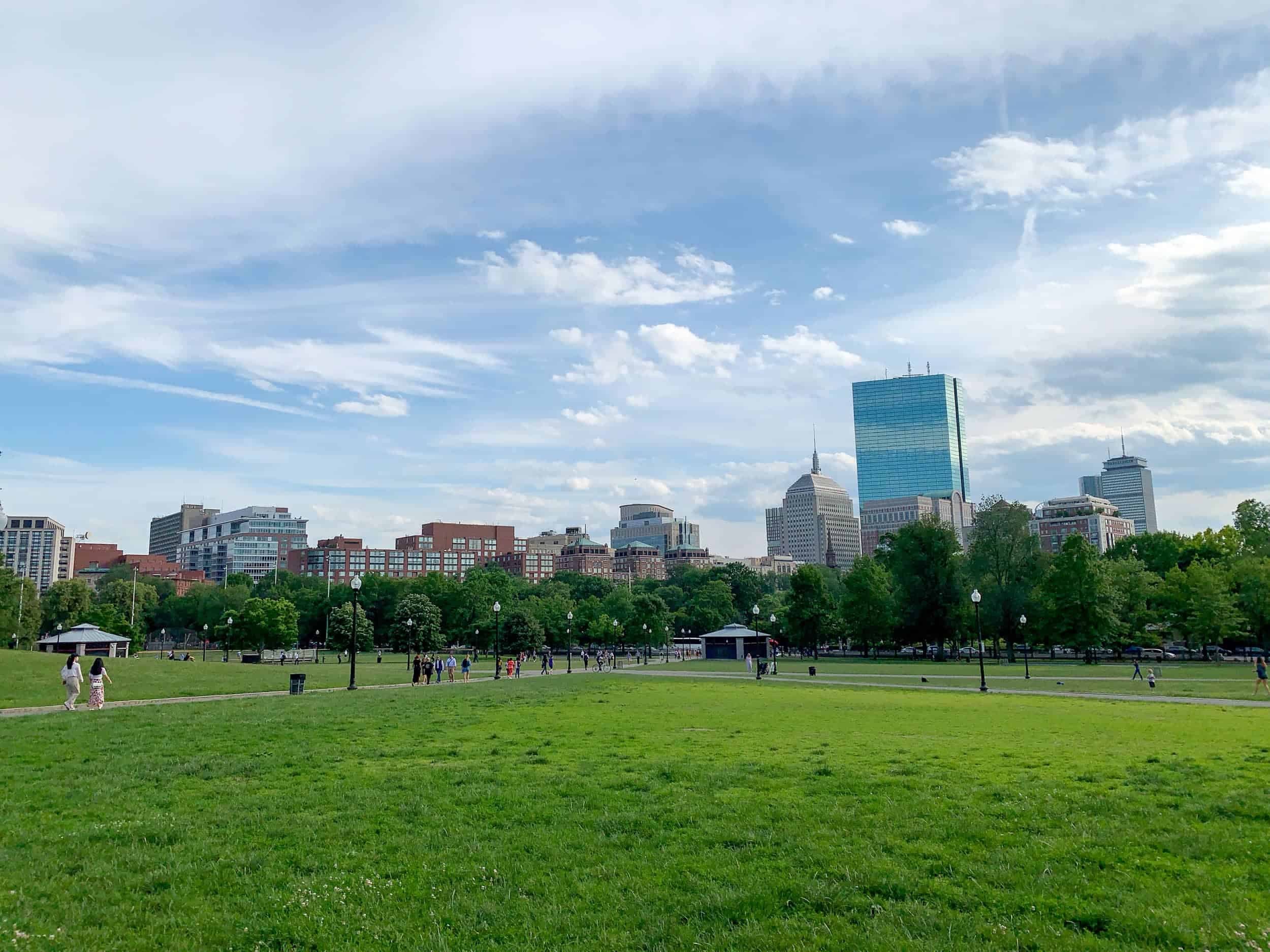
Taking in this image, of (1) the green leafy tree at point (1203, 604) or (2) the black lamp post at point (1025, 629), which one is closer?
(2) the black lamp post at point (1025, 629)

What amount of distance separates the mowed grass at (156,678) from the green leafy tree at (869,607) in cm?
4440

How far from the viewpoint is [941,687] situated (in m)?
40.3

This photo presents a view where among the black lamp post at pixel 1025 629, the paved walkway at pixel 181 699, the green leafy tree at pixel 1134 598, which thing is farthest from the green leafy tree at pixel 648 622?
the paved walkway at pixel 181 699

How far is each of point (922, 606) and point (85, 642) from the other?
73982mm

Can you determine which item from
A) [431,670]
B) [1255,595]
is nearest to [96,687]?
[431,670]

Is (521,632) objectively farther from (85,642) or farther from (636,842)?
(636,842)

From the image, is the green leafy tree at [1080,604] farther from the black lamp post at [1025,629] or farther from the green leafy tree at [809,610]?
the green leafy tree at [809,610]

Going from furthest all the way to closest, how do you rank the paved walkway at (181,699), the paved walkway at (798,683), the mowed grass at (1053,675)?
the mowed grass at (1053,675) → the paved walkway at (798,683) → the paved walkway at (181,699)

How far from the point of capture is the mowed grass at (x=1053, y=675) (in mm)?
36906

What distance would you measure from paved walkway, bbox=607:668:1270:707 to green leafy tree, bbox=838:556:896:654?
118 feet

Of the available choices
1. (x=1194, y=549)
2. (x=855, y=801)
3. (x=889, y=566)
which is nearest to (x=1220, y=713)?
(x=855, y=801)

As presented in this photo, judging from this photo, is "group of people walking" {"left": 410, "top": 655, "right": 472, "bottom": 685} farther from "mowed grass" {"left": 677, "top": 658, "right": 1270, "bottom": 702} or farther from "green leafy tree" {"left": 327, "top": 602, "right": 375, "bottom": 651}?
"green leafy tree" {"left": 327, "top": 602, "right": 375, "bottom": 651}

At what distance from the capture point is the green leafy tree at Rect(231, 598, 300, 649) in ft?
292

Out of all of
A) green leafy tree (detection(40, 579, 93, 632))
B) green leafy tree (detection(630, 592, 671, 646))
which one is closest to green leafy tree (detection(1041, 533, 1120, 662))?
green leafy tree (detection(630, 592, 671, 646))
